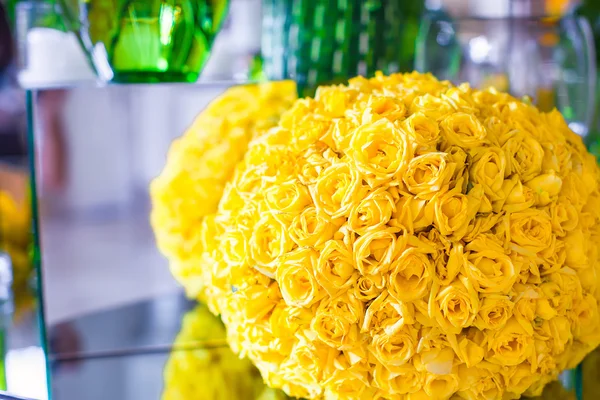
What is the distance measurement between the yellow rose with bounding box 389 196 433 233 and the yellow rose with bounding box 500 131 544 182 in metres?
0.07

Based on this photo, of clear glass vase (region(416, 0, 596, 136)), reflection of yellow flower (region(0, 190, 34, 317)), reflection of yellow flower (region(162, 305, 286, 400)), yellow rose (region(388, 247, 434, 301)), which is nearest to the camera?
yellow rose (region(388, 247, 434, 301))

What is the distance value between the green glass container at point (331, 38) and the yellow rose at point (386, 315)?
0.33 metres

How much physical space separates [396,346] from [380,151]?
0.13 meters

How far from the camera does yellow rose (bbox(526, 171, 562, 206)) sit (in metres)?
0.50

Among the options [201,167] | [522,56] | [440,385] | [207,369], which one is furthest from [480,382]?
[522,56]

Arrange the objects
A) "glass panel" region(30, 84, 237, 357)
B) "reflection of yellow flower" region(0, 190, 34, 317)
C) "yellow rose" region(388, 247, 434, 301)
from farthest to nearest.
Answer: "reflection of yellow flower" region(0, 190, 34, 317)
"glass panel" region(30, 84, 237, 357)
"yellow rose" region(388, 247, 434, 301)

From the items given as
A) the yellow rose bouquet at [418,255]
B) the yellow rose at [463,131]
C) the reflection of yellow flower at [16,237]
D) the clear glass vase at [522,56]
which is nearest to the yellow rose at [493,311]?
the yellow rose bouquet at [418,255]

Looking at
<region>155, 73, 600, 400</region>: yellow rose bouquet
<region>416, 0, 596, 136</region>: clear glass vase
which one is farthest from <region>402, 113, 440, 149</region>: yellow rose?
<region>416, 0, 596, 136</region>: clear glass vase

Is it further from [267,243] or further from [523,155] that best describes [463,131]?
[267,243]

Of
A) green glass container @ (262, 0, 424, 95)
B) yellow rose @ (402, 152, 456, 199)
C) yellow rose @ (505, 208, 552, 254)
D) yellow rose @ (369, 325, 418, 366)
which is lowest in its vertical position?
yellow rose @ (369, 325, 418, 366)

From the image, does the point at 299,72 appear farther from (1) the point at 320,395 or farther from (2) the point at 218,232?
(1) the point at 320,395

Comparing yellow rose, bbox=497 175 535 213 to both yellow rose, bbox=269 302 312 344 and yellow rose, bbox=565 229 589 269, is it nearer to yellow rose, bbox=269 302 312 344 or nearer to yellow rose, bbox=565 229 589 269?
yellow rose, bbox=565 229 589 269

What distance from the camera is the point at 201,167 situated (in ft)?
2.47

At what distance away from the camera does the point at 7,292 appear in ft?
3.21
